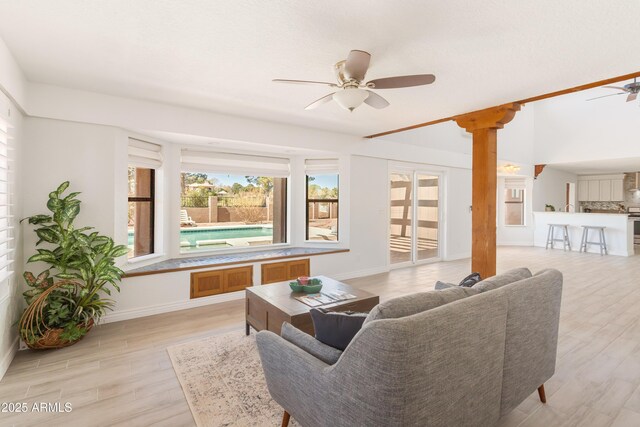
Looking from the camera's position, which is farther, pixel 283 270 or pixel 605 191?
pixel 605 191

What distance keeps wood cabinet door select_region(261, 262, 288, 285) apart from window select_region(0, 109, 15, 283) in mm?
2731

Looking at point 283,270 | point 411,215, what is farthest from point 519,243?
point 283,270

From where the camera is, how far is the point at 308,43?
7.77 ft

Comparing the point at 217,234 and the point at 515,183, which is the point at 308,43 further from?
the point at 515,183

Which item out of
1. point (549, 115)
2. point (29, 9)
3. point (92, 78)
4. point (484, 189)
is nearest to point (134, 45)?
point (29, 9)

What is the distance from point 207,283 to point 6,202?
2.21 m

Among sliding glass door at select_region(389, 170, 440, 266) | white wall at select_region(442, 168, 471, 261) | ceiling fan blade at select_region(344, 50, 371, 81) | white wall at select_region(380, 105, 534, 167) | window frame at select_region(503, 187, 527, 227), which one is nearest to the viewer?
ceiling fan blade at select_region(344, 50, 371, 81)

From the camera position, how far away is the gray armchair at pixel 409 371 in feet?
4.10

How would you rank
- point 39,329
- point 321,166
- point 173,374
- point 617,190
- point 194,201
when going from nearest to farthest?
1. point 173,374
2. point 39,329
3. point 194,201
4. point 321,166
5. point 617,190

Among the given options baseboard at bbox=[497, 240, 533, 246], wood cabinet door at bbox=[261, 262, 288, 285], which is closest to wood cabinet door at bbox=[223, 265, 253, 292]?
wood cabinet door at bbox=[261, 262, 288, 285]

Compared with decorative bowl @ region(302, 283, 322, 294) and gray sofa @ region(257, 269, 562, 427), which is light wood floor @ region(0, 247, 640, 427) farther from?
decorative bowl @ region(302, 283, 322, 294)

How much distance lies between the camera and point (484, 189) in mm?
3883

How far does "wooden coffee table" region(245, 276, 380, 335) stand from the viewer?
260 centimetres

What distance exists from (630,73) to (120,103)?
16.4 feet
